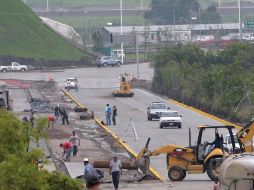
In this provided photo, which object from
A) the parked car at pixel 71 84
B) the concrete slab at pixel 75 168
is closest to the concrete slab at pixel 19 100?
the parked car at pixel 71 84

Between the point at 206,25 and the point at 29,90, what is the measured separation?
98377 mm

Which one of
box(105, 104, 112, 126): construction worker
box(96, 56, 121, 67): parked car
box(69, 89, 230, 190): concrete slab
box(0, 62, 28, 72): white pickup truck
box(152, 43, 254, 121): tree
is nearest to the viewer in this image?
box(69, 89, 230, 190): concrete slab

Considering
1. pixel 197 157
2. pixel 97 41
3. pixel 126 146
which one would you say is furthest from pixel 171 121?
pixel 97 41

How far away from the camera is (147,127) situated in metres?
65.6

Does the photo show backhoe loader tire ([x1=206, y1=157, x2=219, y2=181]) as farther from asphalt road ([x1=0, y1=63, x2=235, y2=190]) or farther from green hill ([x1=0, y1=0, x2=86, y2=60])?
green hill ([x1=0, y1=0, x2=86, y2=60])

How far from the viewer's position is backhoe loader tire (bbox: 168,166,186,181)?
36.7 meters

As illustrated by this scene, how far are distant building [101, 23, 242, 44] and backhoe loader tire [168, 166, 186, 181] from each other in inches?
4832

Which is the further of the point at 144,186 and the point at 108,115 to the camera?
the point at 108,115

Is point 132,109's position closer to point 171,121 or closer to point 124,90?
point 124,90

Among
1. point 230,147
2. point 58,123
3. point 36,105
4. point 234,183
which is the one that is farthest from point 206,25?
point 234,183

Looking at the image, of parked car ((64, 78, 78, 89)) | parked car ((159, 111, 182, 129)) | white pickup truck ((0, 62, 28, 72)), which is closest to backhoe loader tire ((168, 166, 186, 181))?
parked car ((159, 111, 182, 129))

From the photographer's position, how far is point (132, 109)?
267ft

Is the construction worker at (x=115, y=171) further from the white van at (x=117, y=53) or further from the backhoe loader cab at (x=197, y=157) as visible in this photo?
the white van at (x=117, y=53)

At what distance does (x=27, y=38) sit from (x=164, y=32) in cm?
3307
